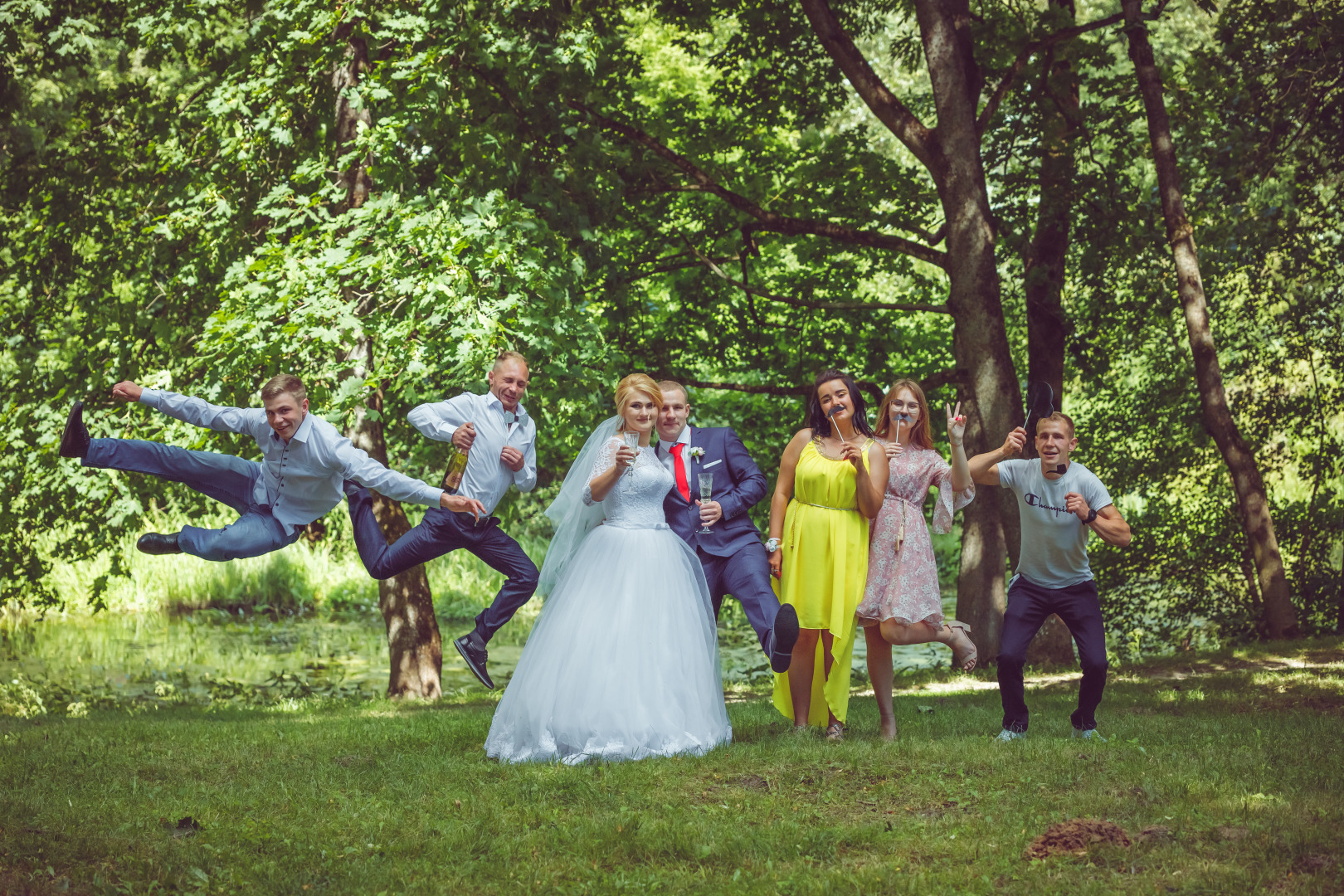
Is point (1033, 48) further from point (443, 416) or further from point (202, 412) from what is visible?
point (202, 412)

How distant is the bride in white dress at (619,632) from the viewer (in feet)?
21.6

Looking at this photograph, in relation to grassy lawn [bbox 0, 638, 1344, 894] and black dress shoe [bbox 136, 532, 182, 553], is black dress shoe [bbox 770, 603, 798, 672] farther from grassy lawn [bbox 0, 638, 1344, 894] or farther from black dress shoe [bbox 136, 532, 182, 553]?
black dress shoe [bbox 136, 532, 182, 553]

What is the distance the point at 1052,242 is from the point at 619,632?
10048 mm

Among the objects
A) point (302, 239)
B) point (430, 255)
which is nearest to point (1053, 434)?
point (430, 255)

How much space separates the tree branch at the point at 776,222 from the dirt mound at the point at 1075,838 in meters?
9.36

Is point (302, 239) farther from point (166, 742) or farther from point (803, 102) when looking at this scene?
point (803, 102)

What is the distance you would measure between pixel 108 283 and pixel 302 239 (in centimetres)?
335

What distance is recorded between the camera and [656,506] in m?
7.24

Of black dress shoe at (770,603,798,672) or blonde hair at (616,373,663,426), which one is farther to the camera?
blonde hair at (616,373,663,426)

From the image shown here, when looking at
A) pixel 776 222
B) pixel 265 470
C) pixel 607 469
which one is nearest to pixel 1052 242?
pixel 776 222

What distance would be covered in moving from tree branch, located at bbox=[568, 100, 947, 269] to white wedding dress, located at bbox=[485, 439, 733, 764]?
23.7 ft

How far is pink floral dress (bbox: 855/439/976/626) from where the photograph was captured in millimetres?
7039

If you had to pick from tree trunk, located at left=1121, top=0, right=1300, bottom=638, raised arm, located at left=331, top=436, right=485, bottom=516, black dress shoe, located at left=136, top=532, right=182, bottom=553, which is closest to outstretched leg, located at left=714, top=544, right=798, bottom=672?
raised arm, located at left=331, top=436, right=485, bottom=516

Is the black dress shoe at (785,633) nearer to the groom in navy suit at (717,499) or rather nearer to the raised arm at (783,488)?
the groom in navy suit at (717,499)
